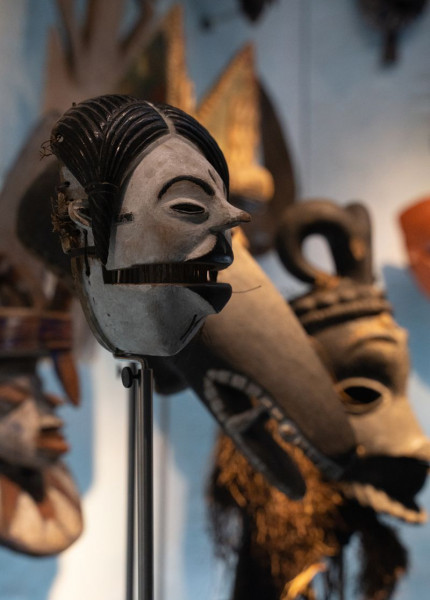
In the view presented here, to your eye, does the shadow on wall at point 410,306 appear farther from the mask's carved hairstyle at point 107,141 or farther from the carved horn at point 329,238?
the mask's carved hairstyle at point 107,141

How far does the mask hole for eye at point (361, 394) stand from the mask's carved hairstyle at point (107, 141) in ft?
1.97

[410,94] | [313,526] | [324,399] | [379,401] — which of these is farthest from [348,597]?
[410,94]

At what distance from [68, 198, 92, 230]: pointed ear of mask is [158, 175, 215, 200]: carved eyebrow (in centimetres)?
6

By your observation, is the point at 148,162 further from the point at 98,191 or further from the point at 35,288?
the point at 35,288

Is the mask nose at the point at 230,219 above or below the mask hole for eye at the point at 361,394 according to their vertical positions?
below

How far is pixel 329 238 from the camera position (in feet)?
4.05

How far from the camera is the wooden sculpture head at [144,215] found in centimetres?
57

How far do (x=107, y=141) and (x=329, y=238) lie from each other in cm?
72

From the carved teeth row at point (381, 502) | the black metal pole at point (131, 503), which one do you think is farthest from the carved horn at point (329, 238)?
the black metal pole at point (131, 503)

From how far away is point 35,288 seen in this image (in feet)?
3.29

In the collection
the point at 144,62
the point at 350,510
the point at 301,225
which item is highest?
the point at 144,62

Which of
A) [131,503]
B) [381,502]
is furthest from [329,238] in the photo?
[131,503]

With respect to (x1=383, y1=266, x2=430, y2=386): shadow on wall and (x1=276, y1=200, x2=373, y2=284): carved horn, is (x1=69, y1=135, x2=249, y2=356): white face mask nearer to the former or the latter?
(x1=276, y1=200, x2=373, y2=284): carved horn

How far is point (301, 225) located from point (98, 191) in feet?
2.30
